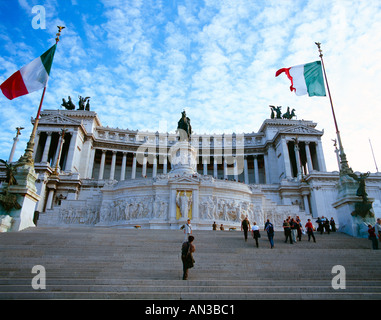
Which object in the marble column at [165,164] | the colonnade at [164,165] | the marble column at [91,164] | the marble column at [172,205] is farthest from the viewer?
the colonnade at [164,165]

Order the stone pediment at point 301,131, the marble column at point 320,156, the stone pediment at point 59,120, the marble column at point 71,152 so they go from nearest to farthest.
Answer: the marble column at point 71,152 < the stone pediment at point 59,120 < the marble column at point 320,156 < the stone pediment at point 301,131

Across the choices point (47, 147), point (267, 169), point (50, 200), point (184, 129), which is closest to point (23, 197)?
point (184, 129)

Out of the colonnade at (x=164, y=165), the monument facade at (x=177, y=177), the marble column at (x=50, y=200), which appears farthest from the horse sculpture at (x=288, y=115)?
the marble column at (x=50, y=200)

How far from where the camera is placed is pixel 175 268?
10398 millimetres

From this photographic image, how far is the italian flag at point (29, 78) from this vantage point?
714 inches

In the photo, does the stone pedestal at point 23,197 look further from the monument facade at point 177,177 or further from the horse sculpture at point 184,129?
the horse sculpture at point 184,129

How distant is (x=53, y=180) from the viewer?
1649 inches

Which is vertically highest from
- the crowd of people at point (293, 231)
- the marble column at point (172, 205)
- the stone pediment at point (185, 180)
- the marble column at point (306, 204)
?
the marble column at point (306, 204)

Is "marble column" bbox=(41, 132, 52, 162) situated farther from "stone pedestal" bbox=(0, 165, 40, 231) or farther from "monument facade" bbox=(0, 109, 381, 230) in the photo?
"stone pedestal" bbox=(0, 165, 40, 231)

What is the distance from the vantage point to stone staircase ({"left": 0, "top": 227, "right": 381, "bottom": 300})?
309 inches

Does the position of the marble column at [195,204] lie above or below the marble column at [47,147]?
below

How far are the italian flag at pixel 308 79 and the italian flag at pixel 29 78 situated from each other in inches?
657

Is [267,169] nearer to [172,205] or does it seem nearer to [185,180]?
[185,180]
